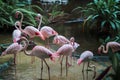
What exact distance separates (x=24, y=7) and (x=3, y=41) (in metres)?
2.21

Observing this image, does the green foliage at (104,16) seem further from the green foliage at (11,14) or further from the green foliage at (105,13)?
the green foliage at (11,14)

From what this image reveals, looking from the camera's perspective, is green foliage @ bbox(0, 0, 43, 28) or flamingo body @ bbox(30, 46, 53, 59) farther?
Answer: green foliage @ bbox(0, 0, 43, 28)

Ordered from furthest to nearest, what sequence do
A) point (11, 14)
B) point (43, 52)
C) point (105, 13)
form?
point (11, 14) → point (105, 13) → point (43, 52)

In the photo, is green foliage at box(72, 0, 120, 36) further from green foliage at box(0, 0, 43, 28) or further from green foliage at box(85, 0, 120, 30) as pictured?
green foliage at box(0, 0, 43, 28)

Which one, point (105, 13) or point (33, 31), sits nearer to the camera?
point (33, 31)

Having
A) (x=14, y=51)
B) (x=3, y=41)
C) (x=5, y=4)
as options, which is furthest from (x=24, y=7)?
(x=14, y=51)

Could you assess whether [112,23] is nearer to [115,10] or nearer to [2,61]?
[115,10]

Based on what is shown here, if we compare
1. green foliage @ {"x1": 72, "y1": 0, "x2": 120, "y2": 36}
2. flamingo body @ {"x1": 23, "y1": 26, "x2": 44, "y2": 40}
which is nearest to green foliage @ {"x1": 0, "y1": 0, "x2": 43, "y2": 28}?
green foliage @ {"x1": 72, "y1": 0, "x2": 120, "y2": 36}

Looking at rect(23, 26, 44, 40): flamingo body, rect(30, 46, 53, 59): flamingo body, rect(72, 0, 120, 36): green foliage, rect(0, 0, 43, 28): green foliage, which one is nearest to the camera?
rect(30, 46, 53, 59): flamingo body

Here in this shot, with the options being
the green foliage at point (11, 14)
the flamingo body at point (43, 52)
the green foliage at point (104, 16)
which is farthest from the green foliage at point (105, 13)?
the flamingo body at point (43, 52)

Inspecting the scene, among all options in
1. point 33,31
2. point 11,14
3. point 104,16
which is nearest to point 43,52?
point 33,31

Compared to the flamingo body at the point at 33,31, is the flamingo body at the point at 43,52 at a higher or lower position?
lower

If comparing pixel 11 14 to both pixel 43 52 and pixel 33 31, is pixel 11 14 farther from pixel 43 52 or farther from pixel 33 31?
pixel 43 52

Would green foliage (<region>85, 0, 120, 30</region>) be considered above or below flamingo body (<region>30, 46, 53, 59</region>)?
above
